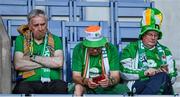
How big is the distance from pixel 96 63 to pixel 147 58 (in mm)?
511

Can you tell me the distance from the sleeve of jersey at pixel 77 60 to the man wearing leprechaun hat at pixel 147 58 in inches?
15.9

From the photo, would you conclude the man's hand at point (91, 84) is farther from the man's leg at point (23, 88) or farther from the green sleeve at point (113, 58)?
the man's leg at point (23, 88)

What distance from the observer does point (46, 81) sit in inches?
264

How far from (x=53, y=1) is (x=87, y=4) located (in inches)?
14.7

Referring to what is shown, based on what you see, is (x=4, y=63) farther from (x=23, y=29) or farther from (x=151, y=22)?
(x=151, y=22)

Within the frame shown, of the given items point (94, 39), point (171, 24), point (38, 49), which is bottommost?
point (38, 49)

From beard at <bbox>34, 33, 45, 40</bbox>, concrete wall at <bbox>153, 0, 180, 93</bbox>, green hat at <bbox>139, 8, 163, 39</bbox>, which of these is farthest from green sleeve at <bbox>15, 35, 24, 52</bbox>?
concrete wall at <bbox>153, 0, 180, 93</bbox>

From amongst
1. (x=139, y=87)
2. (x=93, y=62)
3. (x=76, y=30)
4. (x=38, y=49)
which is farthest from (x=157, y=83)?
(x=76, y=30)

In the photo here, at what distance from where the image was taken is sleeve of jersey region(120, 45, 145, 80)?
6703 mm

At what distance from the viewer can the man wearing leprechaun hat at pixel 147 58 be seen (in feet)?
21.9

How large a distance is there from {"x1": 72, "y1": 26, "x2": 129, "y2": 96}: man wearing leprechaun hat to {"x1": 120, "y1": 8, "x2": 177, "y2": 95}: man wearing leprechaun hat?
0.10 meters

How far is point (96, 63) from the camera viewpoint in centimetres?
674

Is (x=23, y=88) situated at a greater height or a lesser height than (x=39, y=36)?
lesser

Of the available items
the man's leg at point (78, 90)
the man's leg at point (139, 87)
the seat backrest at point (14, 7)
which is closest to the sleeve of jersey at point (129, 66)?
the man's leg at point (139, 87)
